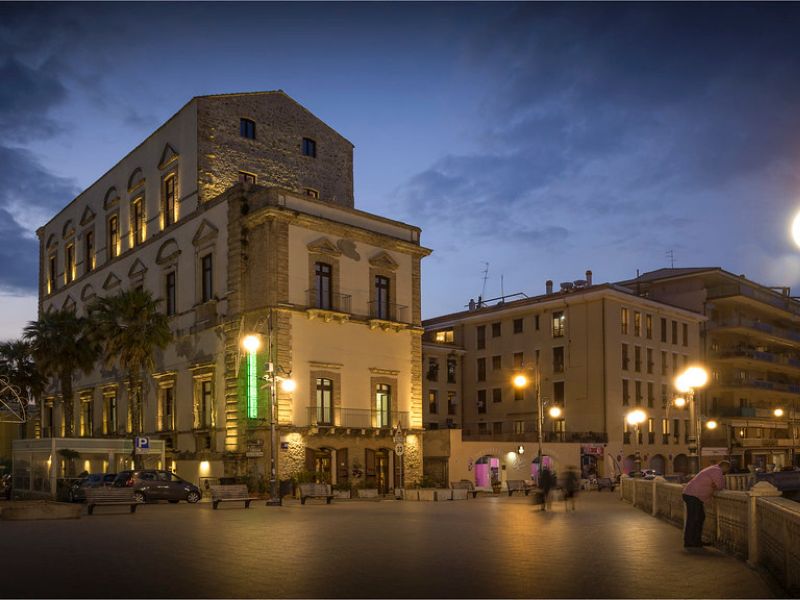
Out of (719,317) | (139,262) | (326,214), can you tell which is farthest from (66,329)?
(719,317)

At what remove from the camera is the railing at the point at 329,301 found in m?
42.3

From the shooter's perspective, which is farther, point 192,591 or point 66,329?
point 66,329

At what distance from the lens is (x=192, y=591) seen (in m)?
10.6

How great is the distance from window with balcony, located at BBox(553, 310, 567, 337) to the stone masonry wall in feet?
60.4

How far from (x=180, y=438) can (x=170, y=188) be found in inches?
579

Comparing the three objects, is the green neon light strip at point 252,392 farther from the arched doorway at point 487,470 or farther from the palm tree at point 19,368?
the palm tree at point 19,368

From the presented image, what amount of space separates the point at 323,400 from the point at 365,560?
28868 mm

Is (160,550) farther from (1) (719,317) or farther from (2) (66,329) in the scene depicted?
(1) (719,317)

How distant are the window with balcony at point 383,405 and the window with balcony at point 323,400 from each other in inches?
126

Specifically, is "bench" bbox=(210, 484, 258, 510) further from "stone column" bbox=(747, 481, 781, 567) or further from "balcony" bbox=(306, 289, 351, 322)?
"stone column" bbox=(747, 481, 781, 567)

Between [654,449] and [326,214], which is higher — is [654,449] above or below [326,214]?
below

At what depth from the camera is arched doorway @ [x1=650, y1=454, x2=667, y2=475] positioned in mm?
64381

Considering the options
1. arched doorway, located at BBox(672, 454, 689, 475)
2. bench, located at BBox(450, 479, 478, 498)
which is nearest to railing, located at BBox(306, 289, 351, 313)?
bench, located at BBox(450, 479, 478, 498)

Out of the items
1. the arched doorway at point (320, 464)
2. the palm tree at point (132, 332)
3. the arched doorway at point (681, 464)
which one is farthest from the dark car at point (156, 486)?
the arched doorway at point (681, 464)
